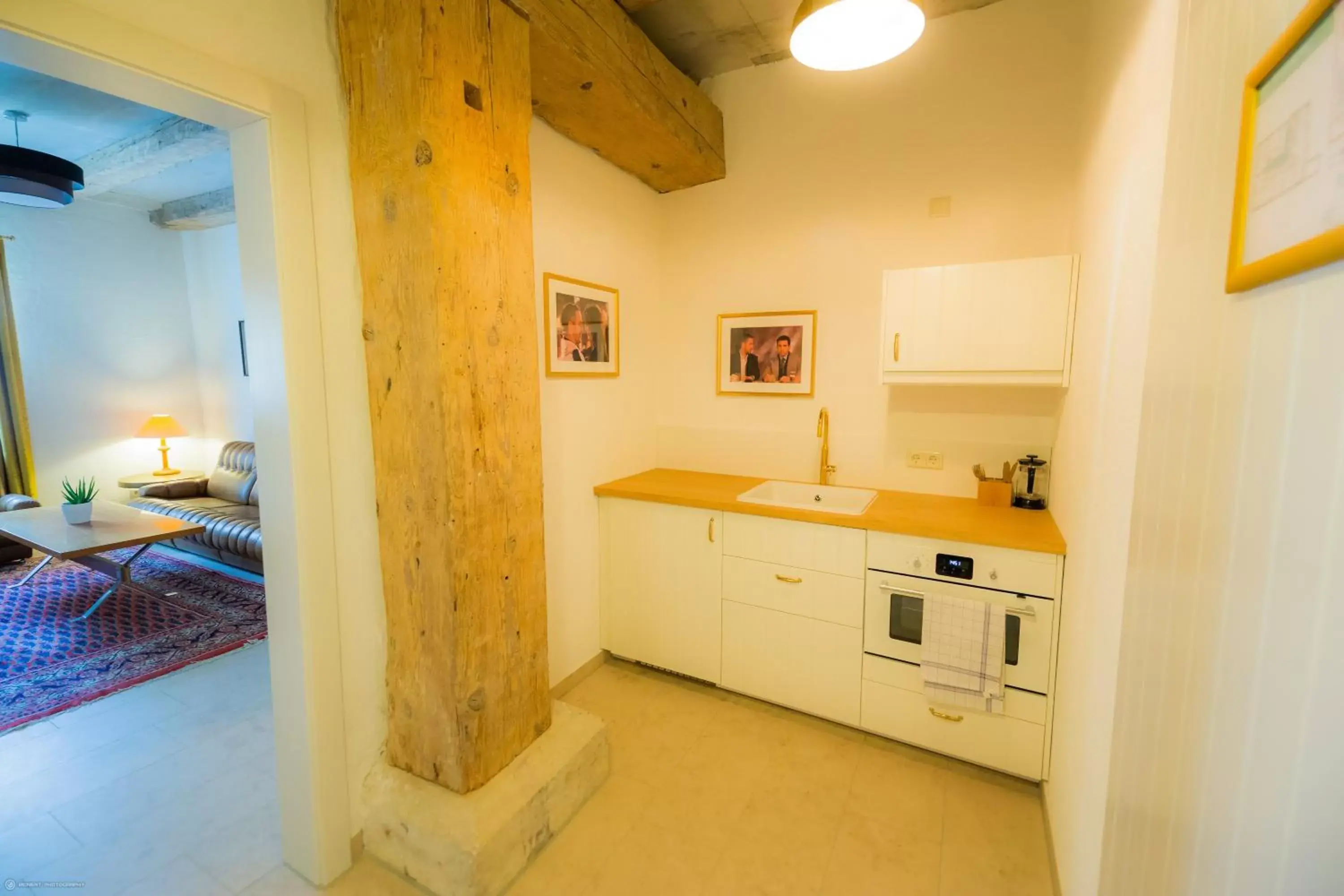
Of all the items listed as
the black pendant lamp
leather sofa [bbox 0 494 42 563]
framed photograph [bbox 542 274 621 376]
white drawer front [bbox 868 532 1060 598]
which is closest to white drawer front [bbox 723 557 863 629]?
white drawer front [bbox 868 532 1060 598]

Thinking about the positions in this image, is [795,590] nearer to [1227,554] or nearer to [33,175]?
[1227,554]

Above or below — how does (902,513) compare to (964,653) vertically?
above

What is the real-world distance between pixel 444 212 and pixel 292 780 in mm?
1744

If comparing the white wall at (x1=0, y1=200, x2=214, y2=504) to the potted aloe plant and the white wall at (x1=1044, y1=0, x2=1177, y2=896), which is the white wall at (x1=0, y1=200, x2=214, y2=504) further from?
the white wall at (x1=1044, y1=0, x2=1177, y2=896)

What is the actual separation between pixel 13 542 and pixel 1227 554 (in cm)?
658

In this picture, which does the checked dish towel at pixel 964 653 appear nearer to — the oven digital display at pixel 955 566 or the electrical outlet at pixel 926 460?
the oven digital display at pixel 955 566

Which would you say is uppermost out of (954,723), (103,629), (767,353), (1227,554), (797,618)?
(767,353)

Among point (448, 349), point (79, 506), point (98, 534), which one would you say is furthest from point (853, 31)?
point (79, 506)

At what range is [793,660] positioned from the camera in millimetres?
2309

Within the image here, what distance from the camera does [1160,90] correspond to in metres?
1.01

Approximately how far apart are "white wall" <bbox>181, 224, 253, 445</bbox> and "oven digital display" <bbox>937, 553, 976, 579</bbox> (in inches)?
236

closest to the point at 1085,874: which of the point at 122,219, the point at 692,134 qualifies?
the point at 692,134

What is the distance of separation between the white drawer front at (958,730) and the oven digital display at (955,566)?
464 mm

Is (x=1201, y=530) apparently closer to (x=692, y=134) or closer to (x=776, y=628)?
(x=776, y=628)
